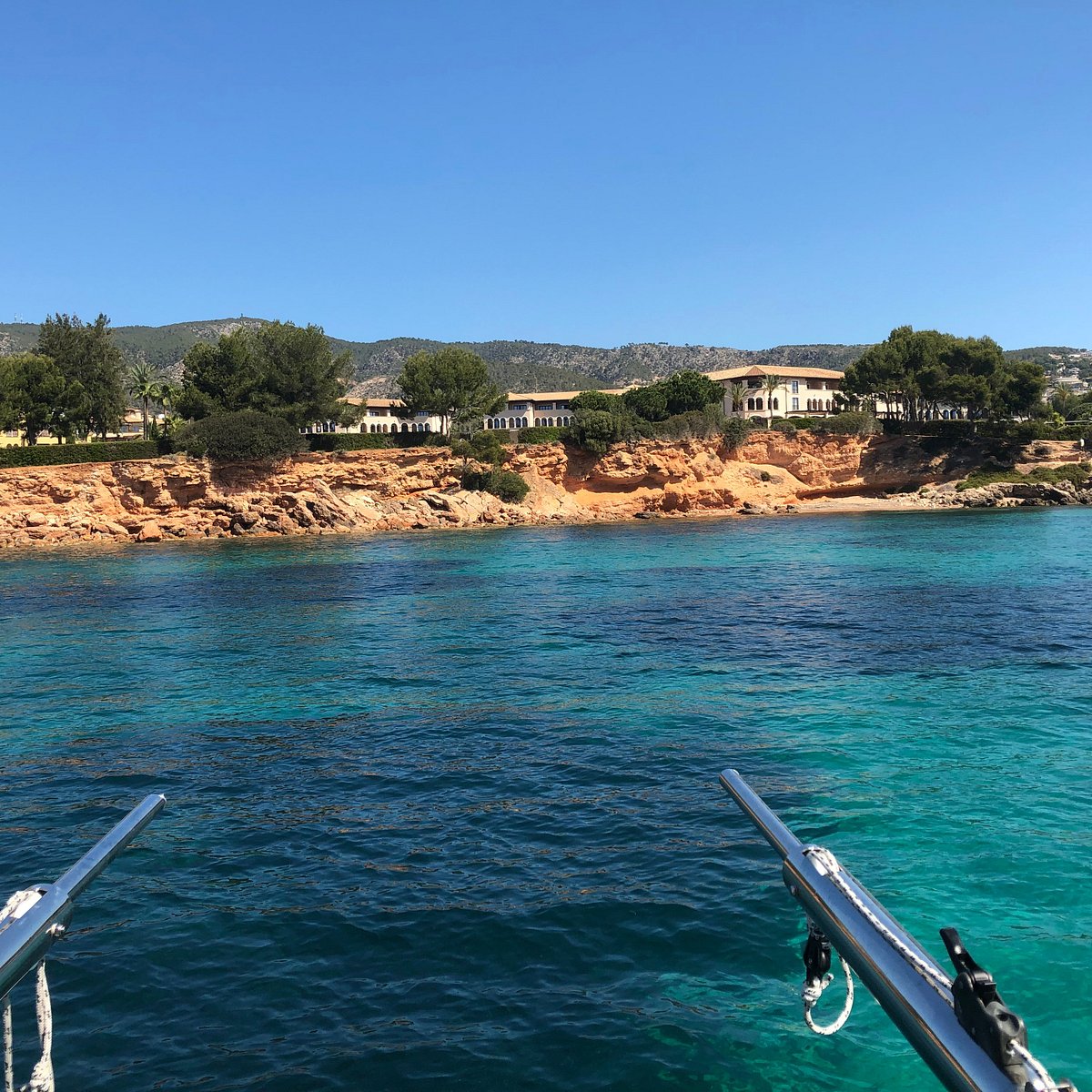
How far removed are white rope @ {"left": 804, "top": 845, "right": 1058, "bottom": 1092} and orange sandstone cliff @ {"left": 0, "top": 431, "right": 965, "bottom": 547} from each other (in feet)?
226

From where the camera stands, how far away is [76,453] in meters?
69.6

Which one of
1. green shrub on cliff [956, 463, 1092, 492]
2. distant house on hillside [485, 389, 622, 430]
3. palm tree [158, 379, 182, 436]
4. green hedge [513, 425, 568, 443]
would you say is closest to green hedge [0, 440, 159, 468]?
palm tree [158, 379, 182, 436]

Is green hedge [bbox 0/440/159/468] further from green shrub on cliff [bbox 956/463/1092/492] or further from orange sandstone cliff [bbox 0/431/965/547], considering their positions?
green shrub on cliff [bbox 956/463/1092/492]

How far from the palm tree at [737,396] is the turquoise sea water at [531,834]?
274 feet

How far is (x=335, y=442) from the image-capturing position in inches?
3034

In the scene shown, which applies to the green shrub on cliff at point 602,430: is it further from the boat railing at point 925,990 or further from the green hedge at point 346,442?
the boat railing at point 925,990

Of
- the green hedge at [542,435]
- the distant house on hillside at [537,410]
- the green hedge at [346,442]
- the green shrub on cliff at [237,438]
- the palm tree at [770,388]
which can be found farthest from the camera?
the distant house on hillside at [537,410]

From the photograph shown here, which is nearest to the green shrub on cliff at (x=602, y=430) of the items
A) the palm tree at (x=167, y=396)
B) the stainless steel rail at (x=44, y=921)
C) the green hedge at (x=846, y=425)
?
the green hedge at (x=846, y=425)

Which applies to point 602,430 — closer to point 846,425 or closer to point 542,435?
point 542,435

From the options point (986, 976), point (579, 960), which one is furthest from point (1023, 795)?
point (986, 976)

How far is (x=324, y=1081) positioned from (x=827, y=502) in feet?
259

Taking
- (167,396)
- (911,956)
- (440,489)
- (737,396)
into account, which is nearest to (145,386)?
(167,396)

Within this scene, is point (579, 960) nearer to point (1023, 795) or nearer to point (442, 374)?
point (1023, 795)

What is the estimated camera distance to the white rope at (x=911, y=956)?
2014 millimetres
